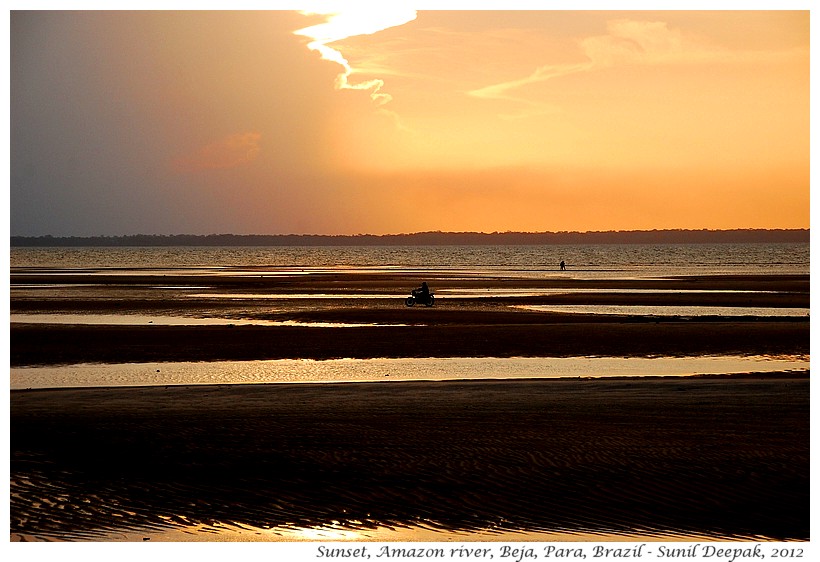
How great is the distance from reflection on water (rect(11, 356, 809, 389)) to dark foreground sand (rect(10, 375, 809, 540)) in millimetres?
2203

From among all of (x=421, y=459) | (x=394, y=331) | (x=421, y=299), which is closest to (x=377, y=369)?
(x=394, y=331)

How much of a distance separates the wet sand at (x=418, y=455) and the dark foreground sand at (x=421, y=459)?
0.04 metres

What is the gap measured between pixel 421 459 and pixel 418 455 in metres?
0.27

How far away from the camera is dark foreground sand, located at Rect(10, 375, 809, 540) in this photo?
13.2 metres

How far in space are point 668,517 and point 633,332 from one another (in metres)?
24.3

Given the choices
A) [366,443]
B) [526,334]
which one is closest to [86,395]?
[366,443]

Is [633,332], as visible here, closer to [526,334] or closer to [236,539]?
[526,334]

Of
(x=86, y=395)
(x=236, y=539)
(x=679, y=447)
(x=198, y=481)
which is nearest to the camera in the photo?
(x=236, y=539)

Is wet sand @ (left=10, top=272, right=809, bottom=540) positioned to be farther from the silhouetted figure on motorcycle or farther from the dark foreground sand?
the silhouetted figure on motorcycle

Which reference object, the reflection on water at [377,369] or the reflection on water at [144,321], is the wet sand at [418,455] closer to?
the reflection on water at [377,369]

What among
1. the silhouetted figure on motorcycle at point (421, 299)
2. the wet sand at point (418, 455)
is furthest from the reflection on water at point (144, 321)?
the silhouetted figure on motorcycle at point (421, 299)

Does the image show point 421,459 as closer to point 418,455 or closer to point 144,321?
point 418,455

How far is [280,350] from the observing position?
104ft

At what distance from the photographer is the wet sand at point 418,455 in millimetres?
13125
